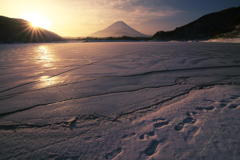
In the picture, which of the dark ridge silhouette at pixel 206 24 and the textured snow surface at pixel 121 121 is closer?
the textured snow surface at pixel 121 121

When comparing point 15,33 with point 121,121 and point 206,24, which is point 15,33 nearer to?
point 121,121

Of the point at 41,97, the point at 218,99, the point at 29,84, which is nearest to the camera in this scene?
the point at 218,99

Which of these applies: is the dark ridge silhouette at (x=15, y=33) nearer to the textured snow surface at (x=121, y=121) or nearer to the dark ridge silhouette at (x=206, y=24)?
the textured snow surface at (x=121, y=121)

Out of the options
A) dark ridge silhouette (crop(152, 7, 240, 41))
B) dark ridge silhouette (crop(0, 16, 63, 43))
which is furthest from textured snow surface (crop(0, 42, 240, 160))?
dark ridge silhouette (crop(152, 7, 240, 41))

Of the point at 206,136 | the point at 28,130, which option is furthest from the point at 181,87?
the point at 28,130

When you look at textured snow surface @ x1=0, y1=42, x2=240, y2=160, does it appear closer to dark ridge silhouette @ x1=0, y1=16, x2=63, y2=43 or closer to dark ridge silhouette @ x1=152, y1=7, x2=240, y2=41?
dark ridge silhouette @ x1=0, y1=16, x2=63, y2=43

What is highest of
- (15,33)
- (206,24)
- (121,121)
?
(206,24)

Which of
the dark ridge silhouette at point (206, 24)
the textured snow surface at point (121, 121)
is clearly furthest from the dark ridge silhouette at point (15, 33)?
the dark ridge silhouette at point (206, 24)

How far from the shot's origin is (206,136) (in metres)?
1.15

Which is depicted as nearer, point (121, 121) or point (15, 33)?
point (121, 121)

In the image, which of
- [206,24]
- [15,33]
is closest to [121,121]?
[15,33]

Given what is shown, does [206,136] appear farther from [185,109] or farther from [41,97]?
[41,97]

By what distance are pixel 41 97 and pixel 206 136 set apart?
230cm

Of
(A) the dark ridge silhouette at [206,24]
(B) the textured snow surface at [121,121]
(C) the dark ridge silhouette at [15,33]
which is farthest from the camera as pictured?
(A) the dark ridge silhouette at [206,24]
